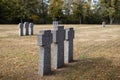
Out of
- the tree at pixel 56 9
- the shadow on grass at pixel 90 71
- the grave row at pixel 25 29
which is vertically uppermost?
the tree at pixel 56 9

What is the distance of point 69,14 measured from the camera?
Result: 233 ft

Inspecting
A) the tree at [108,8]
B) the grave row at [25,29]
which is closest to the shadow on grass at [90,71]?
the grave row at [25,29]

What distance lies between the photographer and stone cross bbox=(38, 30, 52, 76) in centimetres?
824

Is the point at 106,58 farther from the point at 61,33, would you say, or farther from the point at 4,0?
the point at 4,0

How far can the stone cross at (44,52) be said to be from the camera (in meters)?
8.24

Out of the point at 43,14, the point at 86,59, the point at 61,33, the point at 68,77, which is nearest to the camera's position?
the point at 68,77

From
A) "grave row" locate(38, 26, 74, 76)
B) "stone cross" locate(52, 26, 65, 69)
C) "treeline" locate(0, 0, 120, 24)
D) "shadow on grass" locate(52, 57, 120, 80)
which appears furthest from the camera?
"treeline" locate(0, 0, 120, 24)

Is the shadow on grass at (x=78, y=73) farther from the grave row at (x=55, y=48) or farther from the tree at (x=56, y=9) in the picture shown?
the tree at (x=56, y=9)

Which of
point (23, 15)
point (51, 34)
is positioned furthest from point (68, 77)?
point (23, 15)

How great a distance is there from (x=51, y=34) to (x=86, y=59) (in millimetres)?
2923

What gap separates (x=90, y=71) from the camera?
355 inches

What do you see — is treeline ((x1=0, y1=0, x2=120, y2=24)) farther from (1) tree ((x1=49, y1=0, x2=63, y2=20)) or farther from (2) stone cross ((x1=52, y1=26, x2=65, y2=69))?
(2) stone cross ((x1=52, y1=26, x2=65, y2=69))

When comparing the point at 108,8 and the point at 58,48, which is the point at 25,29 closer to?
the point at 58,48

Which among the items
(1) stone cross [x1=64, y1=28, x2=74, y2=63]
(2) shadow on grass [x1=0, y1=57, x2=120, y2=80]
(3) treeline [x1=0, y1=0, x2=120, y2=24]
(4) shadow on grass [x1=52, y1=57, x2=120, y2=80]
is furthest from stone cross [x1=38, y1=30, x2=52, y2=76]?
(3) treeline [x1=0, y1=0, x2=120, y2=24]
